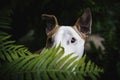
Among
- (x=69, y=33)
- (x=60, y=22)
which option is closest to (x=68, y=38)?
(x=69, y=33)

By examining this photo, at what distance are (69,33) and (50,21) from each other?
0.30 ft

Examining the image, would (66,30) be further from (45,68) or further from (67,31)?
(45,68)

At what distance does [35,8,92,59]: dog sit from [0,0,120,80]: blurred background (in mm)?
52

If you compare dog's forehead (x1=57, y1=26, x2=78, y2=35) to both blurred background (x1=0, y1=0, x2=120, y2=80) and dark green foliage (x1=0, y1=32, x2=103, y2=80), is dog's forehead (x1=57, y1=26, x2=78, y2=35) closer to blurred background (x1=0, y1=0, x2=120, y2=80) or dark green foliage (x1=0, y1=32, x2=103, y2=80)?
blurred background (x1=0, y1=0, x2=120, y2=80)

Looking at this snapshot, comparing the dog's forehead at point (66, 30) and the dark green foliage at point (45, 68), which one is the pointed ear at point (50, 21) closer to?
the dog's forehead at point (66, 30)

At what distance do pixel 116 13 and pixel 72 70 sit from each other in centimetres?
102

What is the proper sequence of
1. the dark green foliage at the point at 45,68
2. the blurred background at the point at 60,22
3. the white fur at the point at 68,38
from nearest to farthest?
the dark green foliage at the point at 45,68 → the white fur at the point at 68,38 → the blurred background at the point at 60,22

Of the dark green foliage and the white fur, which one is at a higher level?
the dark green foliage

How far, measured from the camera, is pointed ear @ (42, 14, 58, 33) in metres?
1.26

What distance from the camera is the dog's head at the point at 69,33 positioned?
1233 millimetres

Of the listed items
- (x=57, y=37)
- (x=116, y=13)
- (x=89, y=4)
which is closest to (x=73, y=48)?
(x=57, y=37)

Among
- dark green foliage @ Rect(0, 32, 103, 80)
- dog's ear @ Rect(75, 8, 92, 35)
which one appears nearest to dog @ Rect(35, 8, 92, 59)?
dog's ear @ Rect(75, 8, 92, 35)

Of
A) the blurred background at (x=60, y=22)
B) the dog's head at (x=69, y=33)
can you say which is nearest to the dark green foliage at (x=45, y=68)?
the dog's head at (x=69, y=33)

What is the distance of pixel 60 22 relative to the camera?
4.67 ft
